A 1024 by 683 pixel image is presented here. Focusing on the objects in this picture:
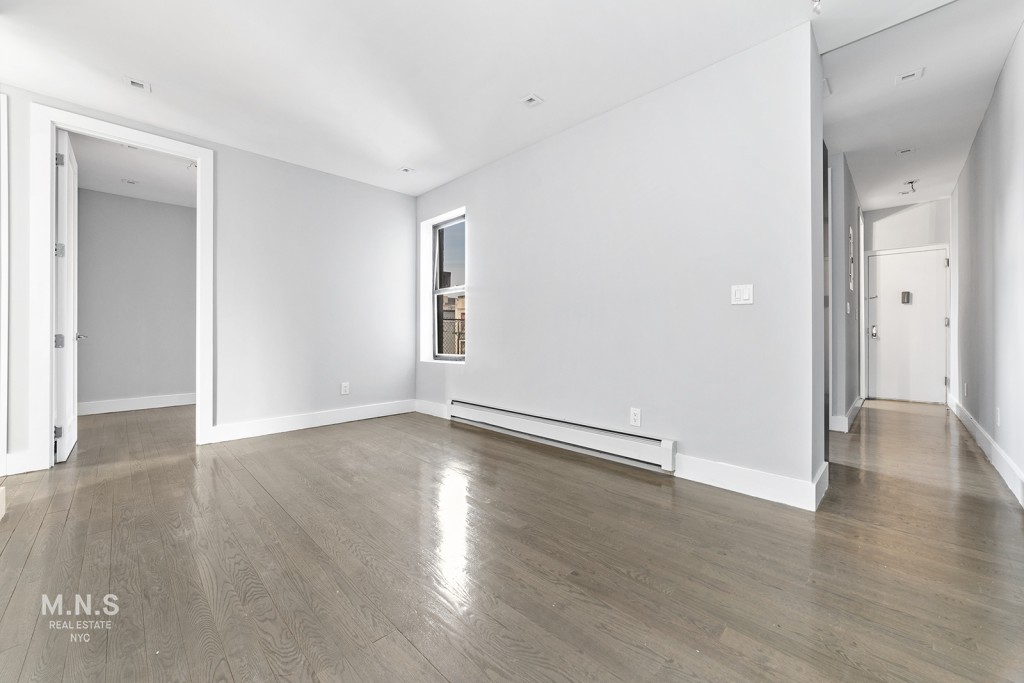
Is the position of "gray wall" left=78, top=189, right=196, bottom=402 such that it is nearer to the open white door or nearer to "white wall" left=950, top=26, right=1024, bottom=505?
the open white door

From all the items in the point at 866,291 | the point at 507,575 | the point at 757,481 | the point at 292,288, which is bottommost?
the point at 507,575

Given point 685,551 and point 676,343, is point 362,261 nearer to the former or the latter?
point 676,343

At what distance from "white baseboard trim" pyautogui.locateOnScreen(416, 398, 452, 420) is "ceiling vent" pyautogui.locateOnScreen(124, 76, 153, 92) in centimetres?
348

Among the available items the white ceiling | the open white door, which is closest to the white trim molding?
the open white door

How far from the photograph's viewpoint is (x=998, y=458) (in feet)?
9.32

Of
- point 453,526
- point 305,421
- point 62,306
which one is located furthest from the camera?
point 305,421

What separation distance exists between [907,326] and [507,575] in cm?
677

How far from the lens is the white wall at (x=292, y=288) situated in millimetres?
2945

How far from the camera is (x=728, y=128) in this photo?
2.58 metres

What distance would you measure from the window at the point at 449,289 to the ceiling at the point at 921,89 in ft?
11.2

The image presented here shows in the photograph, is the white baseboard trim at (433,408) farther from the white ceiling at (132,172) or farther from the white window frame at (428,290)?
the white ceiling at (132,172)

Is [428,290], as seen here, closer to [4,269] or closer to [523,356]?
[523,356]

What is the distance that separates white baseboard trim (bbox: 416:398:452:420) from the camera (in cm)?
475

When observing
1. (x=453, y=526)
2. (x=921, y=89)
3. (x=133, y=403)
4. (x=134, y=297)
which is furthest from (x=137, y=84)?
(x=921, y=89)
